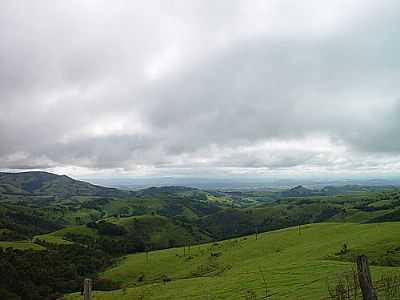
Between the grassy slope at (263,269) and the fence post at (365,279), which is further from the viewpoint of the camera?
the grassy slope at (263,269)

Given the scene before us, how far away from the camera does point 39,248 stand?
141 m

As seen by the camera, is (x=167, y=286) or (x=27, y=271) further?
(x=27, y=271)

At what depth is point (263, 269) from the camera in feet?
164

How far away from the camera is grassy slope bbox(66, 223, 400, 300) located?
115 feet

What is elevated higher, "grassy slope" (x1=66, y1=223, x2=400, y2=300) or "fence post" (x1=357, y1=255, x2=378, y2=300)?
"fence post" (x1=357, y1=255, x2=378, y2=300)

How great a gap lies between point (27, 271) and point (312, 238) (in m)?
77.7

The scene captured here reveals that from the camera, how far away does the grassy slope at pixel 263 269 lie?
1378 inches

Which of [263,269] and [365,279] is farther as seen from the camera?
[263,269]

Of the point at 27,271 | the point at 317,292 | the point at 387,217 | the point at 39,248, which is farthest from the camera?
the point at 387,217

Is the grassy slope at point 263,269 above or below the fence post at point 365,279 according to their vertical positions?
below

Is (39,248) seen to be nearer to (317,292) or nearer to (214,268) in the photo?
(214,268)

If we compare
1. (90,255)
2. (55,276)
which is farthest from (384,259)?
(90,255)

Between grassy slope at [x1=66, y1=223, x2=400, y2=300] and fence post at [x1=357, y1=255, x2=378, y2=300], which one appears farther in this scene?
grassy slope at [x1=66, y1=223, x2=400, y2=300]

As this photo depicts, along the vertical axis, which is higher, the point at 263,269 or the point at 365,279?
the point at 365,279
